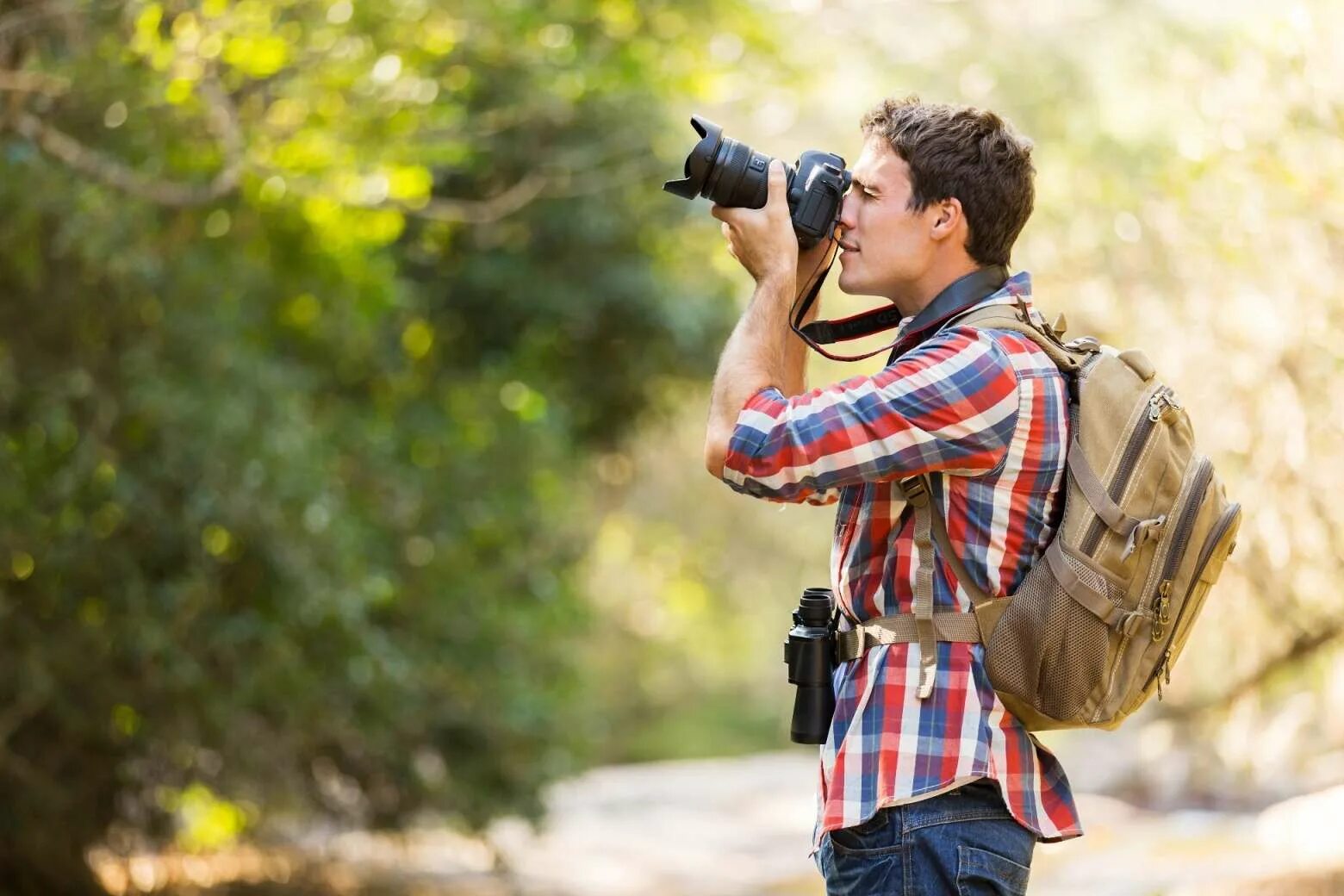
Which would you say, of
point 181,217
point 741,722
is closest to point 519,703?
point 181,217

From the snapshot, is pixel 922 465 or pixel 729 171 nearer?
pixel 922 465

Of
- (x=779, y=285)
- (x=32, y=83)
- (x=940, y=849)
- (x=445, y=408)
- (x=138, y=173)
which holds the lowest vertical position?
(x=940, y=849)

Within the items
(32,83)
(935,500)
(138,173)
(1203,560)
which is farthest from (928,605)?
(138,173)

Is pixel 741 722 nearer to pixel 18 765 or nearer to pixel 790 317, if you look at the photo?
pixel 18 765

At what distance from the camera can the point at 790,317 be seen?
6.62ft

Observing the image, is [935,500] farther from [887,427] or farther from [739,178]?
[739,178]

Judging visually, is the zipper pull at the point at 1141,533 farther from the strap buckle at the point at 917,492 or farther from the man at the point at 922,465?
the strap buckle at the point at 917,492

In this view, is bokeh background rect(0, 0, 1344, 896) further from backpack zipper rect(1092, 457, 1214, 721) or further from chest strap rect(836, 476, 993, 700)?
backpack zipper rect(1092, 457, 1214, 721)

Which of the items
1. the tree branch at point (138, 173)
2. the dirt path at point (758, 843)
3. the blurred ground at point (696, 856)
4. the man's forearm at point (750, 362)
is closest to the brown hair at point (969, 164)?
the man's forearm at point (750, 362)

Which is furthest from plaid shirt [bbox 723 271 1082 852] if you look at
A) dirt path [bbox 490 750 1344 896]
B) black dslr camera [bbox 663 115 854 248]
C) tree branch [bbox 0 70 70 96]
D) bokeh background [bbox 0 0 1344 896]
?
dirt path [bbox 490 750 1344 896]

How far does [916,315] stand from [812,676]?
49 cm

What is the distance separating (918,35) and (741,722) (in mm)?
9389

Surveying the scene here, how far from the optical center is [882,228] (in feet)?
6.52

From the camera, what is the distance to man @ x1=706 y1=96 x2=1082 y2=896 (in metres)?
1.80
